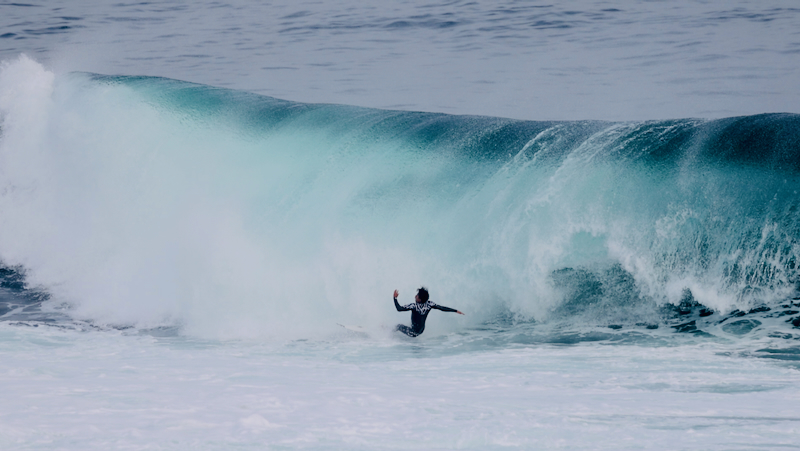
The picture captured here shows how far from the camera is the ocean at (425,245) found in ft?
15.6

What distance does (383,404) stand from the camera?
490 cm

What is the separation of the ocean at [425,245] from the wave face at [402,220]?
34mm

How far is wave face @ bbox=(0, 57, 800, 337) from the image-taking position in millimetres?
7328

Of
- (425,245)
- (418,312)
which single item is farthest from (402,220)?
(418,312)

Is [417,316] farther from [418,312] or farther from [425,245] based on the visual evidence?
[425,245]

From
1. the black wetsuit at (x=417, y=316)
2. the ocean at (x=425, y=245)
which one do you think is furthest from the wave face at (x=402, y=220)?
the black wetsuit at (x=417, y=316)

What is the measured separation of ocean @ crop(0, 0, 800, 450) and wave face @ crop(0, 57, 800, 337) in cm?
3

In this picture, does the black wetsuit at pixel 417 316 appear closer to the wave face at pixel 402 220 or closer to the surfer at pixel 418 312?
the surfer at pixel 418 312

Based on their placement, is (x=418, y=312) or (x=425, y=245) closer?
(x=418, y=312)

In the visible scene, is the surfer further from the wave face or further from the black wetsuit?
the wave face

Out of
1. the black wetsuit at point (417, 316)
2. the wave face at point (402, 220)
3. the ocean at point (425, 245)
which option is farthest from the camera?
the wave face at point (402, 220)

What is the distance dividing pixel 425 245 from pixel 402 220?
0.52 meters

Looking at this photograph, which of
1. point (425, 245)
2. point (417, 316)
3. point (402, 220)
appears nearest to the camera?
point (417, 316)

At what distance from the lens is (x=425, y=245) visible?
848 cm
